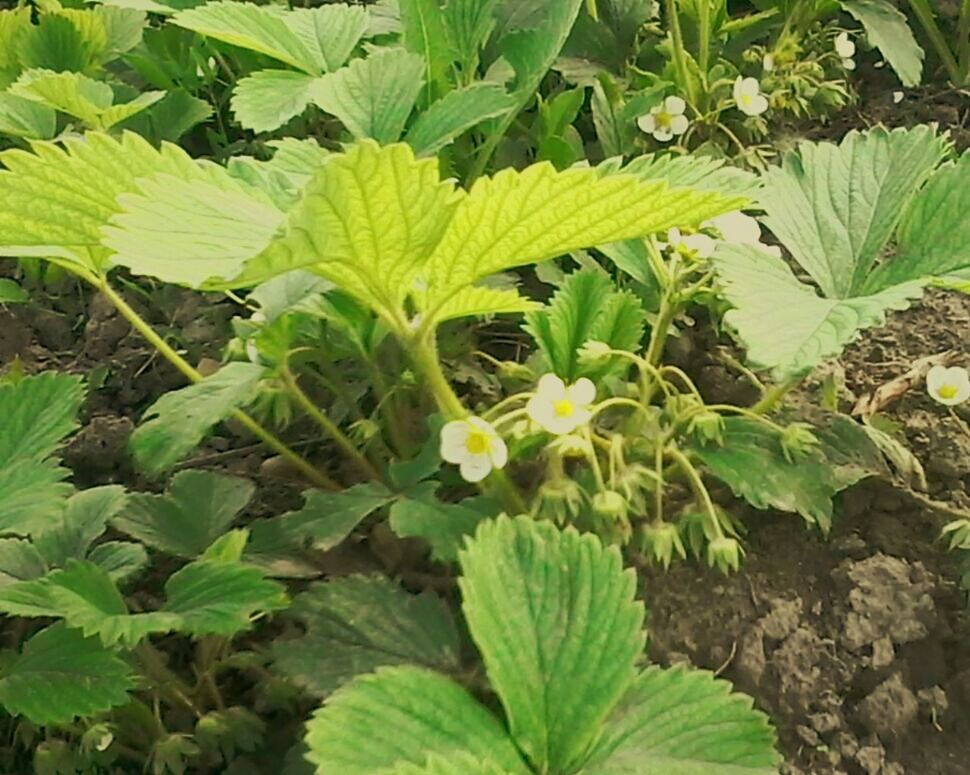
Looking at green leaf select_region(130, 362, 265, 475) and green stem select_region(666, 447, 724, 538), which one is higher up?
green leaf select_region(130, 362, 265, 475)

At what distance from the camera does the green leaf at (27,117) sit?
1274 millimetres

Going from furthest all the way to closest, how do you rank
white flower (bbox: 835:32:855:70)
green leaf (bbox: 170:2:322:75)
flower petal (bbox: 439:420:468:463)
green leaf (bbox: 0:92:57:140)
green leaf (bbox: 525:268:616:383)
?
white flower (bbox: 835:32:855:70) → green leaf (bbox: 0:92:57:140) → green leaf (bbox: 170:2:322:75) → green leaf (bbox: 525:268:616:383) → flower petal (bbox: 439:420:468:463)

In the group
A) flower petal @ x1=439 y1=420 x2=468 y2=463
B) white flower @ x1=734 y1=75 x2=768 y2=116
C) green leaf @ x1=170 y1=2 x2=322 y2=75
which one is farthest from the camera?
white flower @ x1=734 y1=75 x2=768 y2=116

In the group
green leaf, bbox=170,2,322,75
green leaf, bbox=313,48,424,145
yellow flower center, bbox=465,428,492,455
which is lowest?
yellow flower center, bbox=465,428,492,455

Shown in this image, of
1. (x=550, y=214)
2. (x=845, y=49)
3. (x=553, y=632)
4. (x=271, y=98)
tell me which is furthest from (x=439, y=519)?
(x=845, y=49)

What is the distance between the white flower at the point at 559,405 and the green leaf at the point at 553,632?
0.12 meters

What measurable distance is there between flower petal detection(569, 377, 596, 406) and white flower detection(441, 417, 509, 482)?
67 millimetres

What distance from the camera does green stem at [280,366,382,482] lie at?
3.17 feet

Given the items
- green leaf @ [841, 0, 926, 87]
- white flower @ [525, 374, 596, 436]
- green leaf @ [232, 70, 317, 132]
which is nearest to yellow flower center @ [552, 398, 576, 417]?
white flower @ [525, 374, 596, 436]

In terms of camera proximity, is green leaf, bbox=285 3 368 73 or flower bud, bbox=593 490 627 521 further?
green leaf, bbox=285 3 368 73

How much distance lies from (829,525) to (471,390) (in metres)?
0.34

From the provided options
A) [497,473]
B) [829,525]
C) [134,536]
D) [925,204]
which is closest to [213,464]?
[134,536]

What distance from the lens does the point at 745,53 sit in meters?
1.50

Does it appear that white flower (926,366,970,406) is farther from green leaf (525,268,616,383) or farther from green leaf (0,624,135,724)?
green leaf (0,624,135,724)
